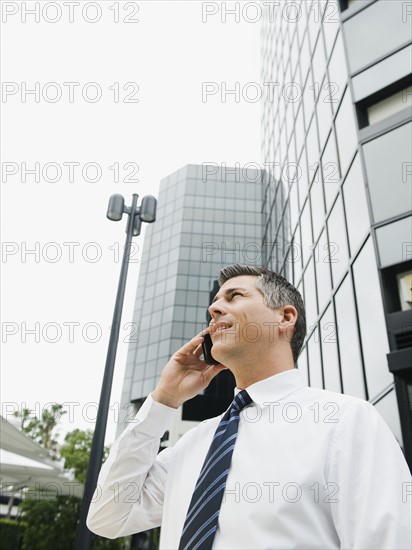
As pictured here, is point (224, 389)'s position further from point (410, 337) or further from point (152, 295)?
point (410, 337)

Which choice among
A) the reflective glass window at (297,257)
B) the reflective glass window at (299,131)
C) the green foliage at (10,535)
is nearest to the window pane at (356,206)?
the reflective glass window at (297,257)

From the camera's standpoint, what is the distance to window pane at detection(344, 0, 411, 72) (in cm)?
934

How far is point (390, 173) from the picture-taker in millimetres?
8352

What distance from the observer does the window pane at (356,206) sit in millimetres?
8672

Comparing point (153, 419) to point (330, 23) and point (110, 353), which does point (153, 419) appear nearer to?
point (110, 353)

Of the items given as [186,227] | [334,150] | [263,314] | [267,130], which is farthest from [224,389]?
[263,314]

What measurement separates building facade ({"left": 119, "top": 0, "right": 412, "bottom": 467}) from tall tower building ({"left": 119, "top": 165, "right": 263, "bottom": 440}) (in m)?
22.6

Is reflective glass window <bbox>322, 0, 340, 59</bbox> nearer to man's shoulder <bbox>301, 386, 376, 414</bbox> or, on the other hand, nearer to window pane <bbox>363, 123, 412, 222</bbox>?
window pane <bbox>363, 123, 412, 222</bbox>

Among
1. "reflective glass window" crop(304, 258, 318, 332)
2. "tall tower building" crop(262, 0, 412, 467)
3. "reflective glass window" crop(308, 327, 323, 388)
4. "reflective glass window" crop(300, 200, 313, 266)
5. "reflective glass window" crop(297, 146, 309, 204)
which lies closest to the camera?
"tall tower building" crop(262, 0, 412, 467)

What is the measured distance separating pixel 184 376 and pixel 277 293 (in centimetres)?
66

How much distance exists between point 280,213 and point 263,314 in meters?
16.9

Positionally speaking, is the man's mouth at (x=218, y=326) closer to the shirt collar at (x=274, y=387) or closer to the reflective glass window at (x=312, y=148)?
the shirt collar at (x=274, y=387)

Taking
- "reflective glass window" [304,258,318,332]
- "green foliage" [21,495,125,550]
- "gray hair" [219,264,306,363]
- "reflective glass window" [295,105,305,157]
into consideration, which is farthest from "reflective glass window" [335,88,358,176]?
"green foliage" [21,495,125,550]

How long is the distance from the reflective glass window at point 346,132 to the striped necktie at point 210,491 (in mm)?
8972
